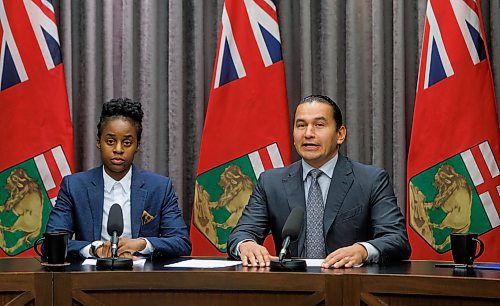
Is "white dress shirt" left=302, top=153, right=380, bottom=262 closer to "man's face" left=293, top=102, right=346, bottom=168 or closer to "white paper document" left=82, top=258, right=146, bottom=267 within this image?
"man's face" left=293, top=102, right=346, bottom=168

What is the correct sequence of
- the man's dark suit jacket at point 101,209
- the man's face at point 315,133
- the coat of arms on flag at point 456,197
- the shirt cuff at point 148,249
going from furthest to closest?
the coat of arms on flag at point 456,197 < the man's dark suit jacket at point 101,209 < the man's face at point 315,133 < the shirt cuff at point 148,249

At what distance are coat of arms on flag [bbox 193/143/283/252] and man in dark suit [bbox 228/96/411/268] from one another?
94 centimetres

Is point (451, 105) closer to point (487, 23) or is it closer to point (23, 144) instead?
point (487, 23)

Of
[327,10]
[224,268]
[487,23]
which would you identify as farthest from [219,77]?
[224,268]

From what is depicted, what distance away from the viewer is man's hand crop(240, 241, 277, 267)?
250 centimetres

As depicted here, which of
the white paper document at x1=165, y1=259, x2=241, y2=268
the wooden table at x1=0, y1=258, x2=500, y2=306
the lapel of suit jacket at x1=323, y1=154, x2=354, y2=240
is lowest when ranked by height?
the wooden table at x1=0, y1=258, x2=500, y2=306

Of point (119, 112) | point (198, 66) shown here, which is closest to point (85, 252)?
point (119, 112)

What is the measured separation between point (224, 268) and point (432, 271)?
2.20 feet

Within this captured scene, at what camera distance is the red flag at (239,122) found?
404 centimetres

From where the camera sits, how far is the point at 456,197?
379 cm

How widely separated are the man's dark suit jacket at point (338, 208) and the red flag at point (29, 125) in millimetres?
1499

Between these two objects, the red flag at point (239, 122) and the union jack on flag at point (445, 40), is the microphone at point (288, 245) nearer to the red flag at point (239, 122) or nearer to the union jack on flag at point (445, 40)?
the red flag at point (239, 122)

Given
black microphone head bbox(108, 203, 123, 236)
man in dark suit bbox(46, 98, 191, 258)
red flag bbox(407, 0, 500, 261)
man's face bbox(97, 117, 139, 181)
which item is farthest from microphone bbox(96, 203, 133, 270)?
red flag bbox(407, 0, 500, 261)

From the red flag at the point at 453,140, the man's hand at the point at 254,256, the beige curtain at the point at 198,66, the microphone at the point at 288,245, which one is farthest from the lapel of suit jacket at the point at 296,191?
the beige curtain at the point at 198,66
